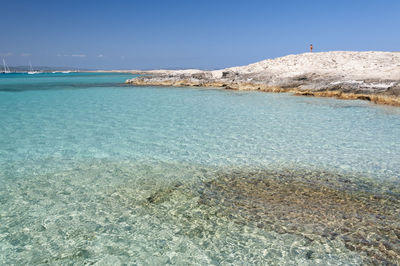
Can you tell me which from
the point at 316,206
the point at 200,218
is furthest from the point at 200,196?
the point at 316,206

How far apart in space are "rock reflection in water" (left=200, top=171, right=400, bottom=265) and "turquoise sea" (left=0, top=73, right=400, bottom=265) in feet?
0.07

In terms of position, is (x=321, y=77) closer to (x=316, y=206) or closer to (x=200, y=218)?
(x=316, y=206)

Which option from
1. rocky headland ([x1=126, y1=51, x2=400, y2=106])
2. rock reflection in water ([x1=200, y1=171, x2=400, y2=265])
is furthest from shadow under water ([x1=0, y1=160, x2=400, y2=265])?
rocky headland ([x1=126, y1=51, x2=400, y2=106])

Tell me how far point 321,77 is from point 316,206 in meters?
22.0

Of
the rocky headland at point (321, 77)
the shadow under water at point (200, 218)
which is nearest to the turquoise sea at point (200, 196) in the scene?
the shadow under water at point (200, 218)

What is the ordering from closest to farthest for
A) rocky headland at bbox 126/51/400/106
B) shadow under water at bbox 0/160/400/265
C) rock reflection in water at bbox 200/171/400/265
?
shadow under water at bbox 0/160/400/265
rock reflection in water at bbox 200/171/400/265
rocky headland at bbox 126/51/400/106

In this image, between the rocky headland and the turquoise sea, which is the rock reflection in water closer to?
the turquoise sea

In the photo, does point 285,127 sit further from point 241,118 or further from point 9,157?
point 9,157

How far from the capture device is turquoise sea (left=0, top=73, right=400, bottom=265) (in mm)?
4090

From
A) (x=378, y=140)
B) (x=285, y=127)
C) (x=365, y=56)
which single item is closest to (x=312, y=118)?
(x=285, y=127)

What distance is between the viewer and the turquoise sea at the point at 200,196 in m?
4.09

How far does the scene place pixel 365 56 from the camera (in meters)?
29.3

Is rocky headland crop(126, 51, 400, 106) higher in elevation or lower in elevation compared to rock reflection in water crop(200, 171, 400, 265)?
higher

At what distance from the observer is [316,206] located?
527cm
